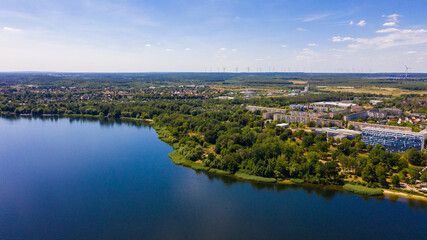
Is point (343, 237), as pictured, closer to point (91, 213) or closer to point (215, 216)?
point (215, 216)

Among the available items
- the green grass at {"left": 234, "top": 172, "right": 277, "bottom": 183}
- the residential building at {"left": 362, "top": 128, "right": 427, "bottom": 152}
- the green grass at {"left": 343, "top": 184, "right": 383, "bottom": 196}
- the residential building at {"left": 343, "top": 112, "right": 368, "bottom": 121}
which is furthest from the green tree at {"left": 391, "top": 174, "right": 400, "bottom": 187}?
the residential building at {"left": 343, "top": 112, "right": 368, "bottom": 121}

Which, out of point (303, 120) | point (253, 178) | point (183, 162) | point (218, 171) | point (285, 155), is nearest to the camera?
point (253, 178)

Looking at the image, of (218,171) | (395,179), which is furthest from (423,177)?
(218,171)

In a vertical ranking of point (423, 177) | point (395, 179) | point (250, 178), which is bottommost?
point (250, 178)

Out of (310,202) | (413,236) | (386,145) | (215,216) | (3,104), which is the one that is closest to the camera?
(413,236)

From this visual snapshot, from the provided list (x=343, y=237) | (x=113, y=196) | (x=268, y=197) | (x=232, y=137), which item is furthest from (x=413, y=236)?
(x=113, y=196)

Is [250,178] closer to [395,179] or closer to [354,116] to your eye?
[395,179]
